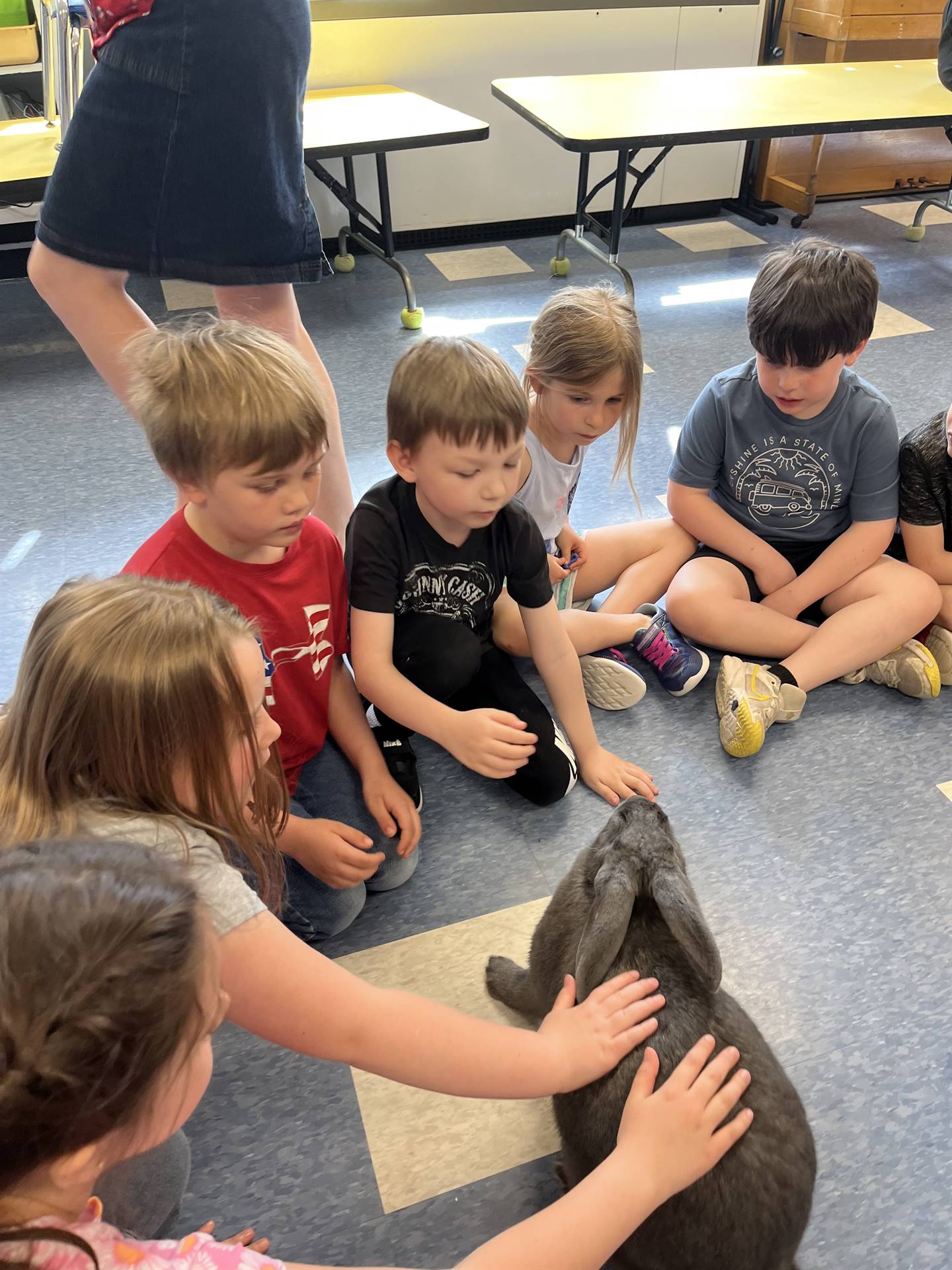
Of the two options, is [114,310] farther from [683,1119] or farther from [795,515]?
[683,1119]

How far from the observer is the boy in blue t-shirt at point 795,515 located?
58.6 inches

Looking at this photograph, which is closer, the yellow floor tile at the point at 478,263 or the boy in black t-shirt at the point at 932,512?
the boy in black t-shirt at the point at 932,512

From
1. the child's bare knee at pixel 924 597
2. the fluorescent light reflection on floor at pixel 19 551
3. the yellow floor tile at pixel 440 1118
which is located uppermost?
the child's bare knee at pixel 924 597

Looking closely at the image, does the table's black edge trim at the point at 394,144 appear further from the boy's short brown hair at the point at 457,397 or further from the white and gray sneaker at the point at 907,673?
the white and gray sneaker at the point at 907,673

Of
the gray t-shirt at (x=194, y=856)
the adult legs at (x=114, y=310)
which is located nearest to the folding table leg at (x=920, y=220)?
the adult legs at (x=114, y=310)

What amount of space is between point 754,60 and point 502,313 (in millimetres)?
1712

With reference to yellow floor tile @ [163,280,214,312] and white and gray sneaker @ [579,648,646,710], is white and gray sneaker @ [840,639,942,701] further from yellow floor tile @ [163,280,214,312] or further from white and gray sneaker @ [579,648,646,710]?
yellow floor tile @ [163,280,214,312]

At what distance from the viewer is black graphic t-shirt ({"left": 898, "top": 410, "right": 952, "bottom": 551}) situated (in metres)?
1.58

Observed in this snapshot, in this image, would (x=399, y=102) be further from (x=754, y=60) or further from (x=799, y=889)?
(x=799, y=889)

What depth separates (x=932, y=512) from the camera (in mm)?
1615

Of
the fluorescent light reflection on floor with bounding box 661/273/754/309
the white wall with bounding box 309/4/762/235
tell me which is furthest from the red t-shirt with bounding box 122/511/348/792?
the white wall with bounding box 309/4/762/235

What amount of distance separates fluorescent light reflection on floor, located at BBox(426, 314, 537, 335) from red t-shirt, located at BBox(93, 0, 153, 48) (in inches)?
63.6

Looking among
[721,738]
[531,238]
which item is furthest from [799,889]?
[531,238]

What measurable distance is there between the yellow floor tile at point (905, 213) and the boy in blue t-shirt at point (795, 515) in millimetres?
2628
